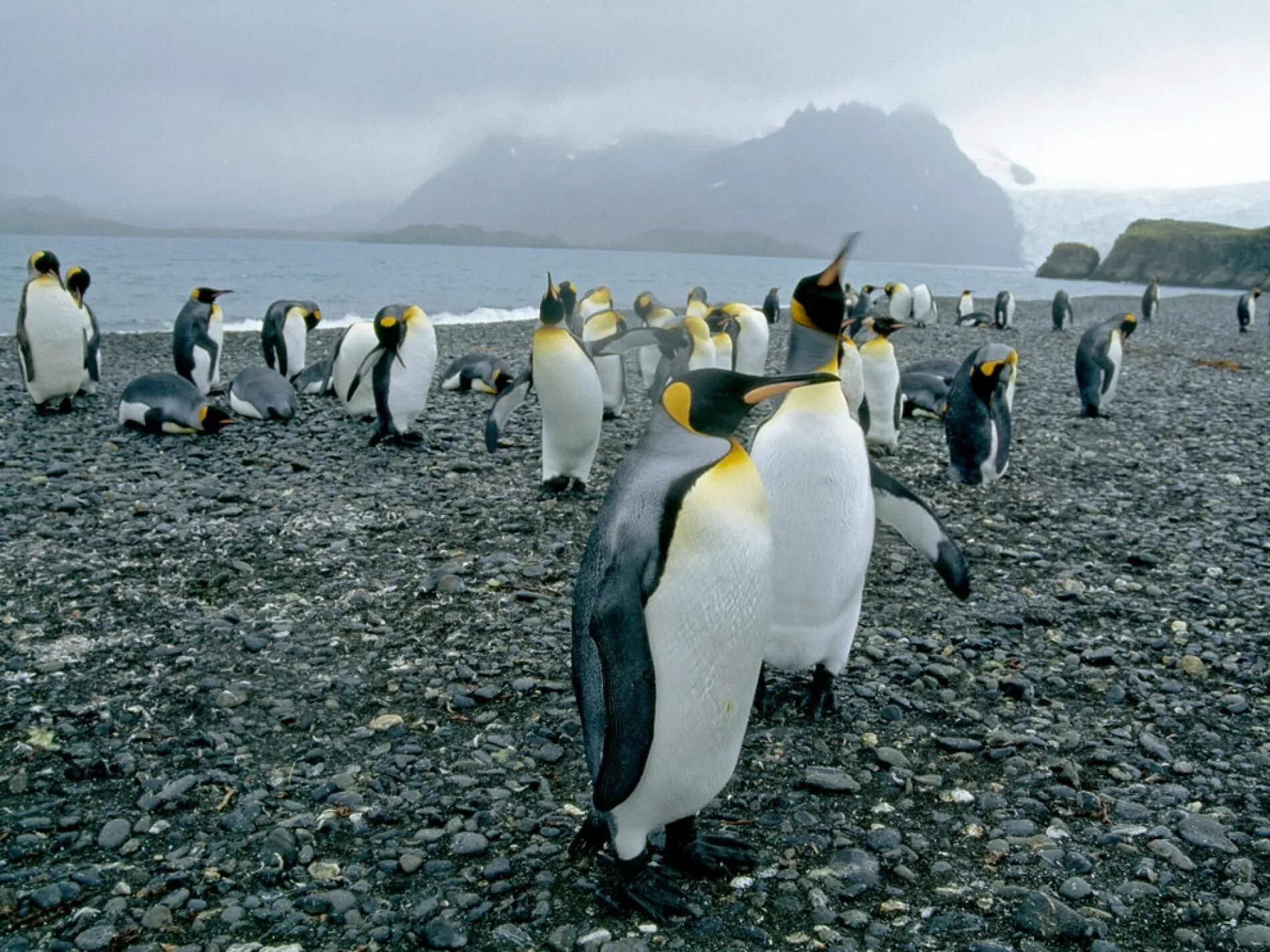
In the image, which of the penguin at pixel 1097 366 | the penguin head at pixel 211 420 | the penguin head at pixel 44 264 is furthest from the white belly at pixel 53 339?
the penguin at pixel 1097 366

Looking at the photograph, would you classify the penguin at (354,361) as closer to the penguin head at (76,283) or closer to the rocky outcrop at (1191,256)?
the penguin head at (76,283)

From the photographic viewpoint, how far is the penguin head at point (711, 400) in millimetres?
2305

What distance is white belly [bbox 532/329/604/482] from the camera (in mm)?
6121

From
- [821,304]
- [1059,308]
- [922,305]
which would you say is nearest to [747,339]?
[821,304]

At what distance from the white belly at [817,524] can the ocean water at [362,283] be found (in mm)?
13682

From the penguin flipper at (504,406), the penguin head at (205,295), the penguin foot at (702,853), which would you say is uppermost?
the penguin head at (205,295)

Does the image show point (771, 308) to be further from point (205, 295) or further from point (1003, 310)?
point (205, 295)

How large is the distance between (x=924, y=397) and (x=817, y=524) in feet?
20.4

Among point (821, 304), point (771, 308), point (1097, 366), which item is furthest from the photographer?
point (771, 308)

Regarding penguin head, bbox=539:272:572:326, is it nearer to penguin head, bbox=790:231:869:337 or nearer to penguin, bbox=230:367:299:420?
penguin head, bbox=790:231:869:337

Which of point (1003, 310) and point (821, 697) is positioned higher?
point (1003, 310)

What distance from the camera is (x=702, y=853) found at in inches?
95.0

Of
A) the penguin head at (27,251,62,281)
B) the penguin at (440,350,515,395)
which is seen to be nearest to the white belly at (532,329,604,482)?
the penguin at (440,350,515,395)

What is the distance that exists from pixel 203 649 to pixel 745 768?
2.21 m
